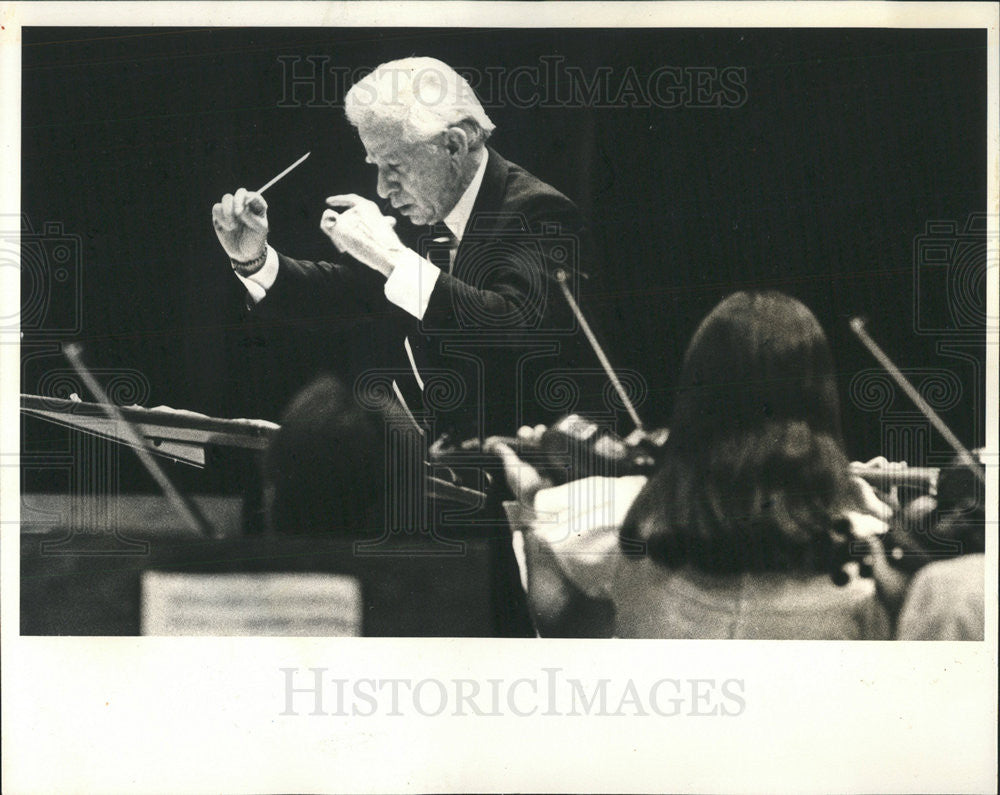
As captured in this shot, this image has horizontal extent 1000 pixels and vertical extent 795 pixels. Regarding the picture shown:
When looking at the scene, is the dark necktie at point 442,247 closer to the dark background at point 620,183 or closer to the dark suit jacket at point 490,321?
the dark suit jacket at point 490,321

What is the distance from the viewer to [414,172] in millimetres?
2943

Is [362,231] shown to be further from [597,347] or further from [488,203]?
[597,347]

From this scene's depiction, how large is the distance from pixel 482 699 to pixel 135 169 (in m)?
2.18

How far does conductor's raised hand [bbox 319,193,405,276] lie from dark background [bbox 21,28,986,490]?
2.1 inches

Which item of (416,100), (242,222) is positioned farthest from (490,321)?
(242,222)

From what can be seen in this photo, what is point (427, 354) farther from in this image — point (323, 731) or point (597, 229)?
point (323, 731)

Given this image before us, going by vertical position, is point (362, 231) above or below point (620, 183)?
below

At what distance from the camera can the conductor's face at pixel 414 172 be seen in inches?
116

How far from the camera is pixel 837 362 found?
2.91 meters

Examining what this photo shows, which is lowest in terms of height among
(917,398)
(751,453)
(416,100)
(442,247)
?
(751,453)

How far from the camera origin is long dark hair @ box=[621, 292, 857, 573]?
2.89m
